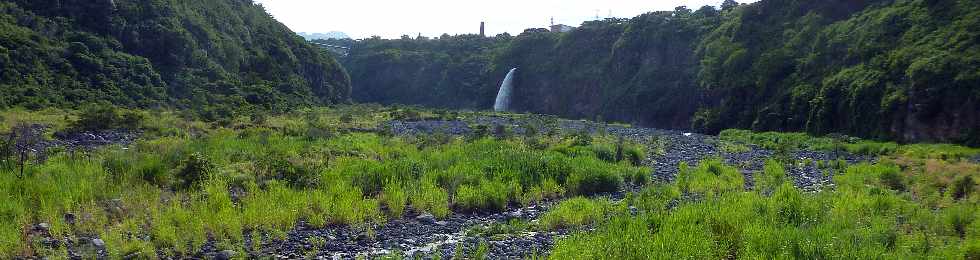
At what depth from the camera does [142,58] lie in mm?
47812

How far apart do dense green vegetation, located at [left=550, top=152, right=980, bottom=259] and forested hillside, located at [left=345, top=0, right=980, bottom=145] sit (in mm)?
16109

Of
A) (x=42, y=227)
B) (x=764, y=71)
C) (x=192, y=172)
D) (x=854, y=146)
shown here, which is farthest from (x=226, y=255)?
(x=764, y=71)

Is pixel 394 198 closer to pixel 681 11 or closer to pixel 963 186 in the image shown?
pixel 963 186

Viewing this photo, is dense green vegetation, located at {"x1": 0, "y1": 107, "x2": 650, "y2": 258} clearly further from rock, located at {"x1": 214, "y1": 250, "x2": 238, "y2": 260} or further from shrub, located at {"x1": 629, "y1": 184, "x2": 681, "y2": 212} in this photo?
shrub, located at {"x1": 629, "y1": 184, "x2": 681, "y2": 212}

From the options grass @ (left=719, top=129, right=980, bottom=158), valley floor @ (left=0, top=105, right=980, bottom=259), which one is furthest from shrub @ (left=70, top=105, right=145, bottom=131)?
grass @ (left=719, top=129, right=980, bottom=158)

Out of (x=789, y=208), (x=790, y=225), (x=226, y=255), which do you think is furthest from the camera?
(x=789, y=208)

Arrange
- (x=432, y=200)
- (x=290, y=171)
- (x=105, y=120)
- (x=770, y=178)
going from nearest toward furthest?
(x=432, y=200), (x=290, y=171), (x=770, y=178), (x=105, y=120)

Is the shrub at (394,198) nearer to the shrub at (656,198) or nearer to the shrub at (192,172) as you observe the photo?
the shrub at (192,172)

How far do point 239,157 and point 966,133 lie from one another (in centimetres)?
2851

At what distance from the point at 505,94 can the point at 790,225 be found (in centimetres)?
7930

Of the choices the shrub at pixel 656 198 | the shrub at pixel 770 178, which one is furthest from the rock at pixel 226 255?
the shrub at pixel 770 178

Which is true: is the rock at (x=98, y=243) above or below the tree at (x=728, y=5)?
below

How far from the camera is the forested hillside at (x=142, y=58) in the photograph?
38031 millimetres

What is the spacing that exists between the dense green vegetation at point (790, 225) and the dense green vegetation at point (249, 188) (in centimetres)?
261
